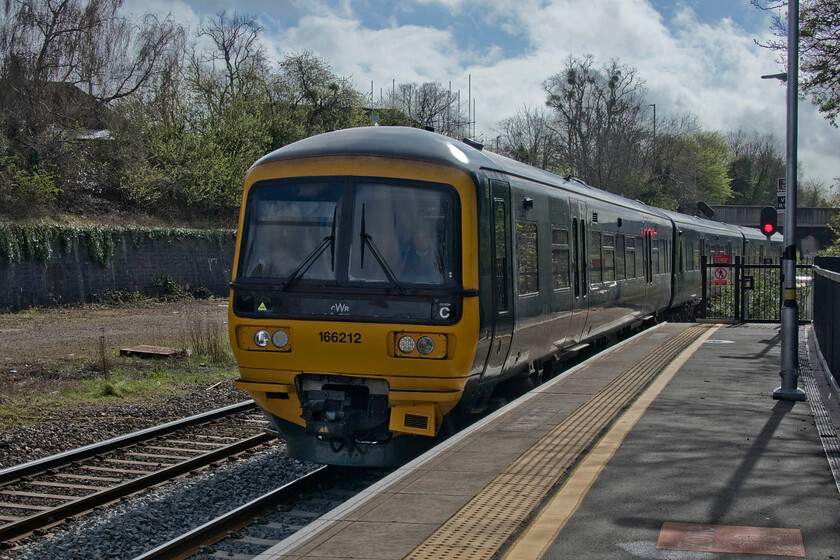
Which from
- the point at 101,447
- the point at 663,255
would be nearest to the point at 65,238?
the point at 663,255

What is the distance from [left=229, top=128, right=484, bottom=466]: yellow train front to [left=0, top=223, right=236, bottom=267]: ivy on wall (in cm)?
2074

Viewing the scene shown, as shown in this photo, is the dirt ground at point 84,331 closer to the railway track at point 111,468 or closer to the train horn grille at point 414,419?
the railway track at point 111,468

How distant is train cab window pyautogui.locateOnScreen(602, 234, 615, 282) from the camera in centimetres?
1440

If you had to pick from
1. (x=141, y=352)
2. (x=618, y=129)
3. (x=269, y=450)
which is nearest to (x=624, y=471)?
(x=269, y=450)

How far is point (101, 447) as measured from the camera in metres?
9.21

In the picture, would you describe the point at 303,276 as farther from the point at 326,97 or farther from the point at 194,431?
the point at 326,97

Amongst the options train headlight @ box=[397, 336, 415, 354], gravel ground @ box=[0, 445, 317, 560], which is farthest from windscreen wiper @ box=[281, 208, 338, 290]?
gravel ground @ box=[0, 445, 317, 560]

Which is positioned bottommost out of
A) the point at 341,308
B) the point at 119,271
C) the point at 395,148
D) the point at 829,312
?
the point at 829,312

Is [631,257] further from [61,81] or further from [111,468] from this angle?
[61,81]

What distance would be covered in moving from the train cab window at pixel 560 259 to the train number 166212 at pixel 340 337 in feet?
13.2

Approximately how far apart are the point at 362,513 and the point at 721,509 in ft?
7.39

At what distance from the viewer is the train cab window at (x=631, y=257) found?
1656 cm

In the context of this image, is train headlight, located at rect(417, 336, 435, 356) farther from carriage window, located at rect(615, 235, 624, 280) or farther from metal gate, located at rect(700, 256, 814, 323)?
metal gate, located at rect(700, 256, 814, 323)

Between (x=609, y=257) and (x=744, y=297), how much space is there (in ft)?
27.8
